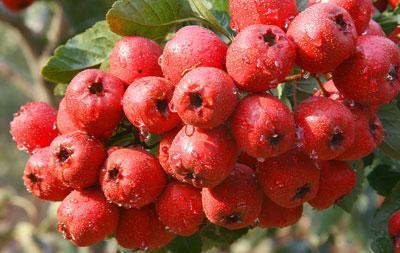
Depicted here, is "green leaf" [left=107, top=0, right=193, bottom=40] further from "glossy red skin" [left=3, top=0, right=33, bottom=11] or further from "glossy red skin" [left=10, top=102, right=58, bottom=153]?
"glossy red skin" [left=3, top=0, right=33, bottom=11]

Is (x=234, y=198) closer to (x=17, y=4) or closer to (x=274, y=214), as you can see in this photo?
(x=274, y=214)

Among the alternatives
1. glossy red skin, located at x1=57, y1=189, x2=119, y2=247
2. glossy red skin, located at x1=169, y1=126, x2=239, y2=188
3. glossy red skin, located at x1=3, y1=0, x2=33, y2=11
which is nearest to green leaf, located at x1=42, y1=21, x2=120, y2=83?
glossy red skin, located at x1=57, y1=189, x2=119, y2=247

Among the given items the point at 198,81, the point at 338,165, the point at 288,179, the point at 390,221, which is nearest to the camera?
the point at 198,81

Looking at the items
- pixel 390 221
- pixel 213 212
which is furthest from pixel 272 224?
pixel 390 221

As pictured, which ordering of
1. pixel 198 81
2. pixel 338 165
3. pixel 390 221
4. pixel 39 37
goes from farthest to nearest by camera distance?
pixel 39 37, pixel 390 221, pixel 338 165, pixel 198 81

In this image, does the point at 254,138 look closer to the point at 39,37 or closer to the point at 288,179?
the point at 288,179

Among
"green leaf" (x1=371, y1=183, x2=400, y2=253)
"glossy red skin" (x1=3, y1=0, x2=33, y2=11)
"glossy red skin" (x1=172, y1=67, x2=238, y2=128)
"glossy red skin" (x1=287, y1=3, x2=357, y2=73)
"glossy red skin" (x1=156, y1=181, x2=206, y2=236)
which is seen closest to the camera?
"glossy red skin" (x1=172, y1=67, x2=238, y2=128)

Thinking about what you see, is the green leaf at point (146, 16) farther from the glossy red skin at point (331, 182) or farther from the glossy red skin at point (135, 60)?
the glossy red skin at point (331, 182)
